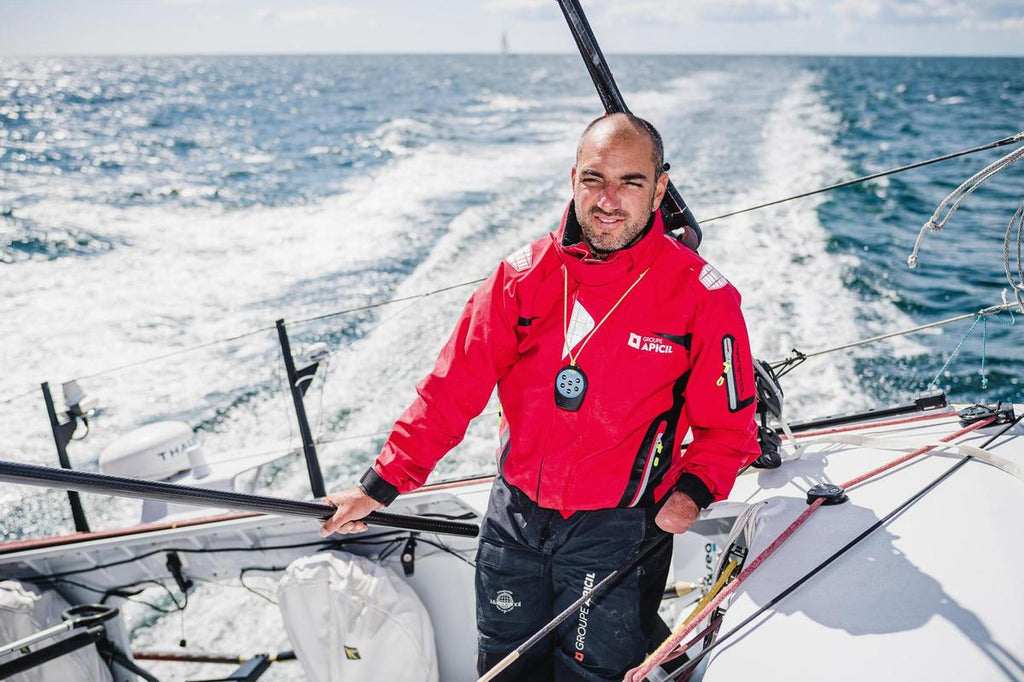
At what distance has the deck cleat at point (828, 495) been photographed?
1667 mm

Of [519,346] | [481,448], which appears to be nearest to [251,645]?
[481,448]

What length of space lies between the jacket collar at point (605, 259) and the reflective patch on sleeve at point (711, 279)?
0.11 m

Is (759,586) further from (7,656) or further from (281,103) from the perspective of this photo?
(281,103)

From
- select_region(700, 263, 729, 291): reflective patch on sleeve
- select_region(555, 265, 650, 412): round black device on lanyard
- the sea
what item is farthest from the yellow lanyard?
the sea

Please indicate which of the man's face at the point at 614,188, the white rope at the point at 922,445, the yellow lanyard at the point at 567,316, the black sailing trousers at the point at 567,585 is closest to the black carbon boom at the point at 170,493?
the black sailing trousers at the point at 567,585

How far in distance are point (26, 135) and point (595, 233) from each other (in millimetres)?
24736

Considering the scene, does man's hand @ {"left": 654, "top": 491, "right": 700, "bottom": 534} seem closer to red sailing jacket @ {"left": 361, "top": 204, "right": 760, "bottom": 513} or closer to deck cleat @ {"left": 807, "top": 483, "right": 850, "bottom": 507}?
red sailing jacket @ {"left": 361, "top": 204, "right": 760, "bottom": 513}

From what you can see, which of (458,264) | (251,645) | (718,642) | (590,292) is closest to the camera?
(718,642)

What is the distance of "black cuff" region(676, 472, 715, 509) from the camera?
1532mm

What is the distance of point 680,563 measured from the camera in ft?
8.08

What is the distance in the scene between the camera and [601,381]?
1.55 m

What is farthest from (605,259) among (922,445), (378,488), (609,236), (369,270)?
(369,270)

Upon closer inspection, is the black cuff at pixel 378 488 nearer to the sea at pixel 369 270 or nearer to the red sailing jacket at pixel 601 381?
the red sailing jacket at pixel 601 381

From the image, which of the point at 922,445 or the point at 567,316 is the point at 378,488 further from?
the point at 922,445
